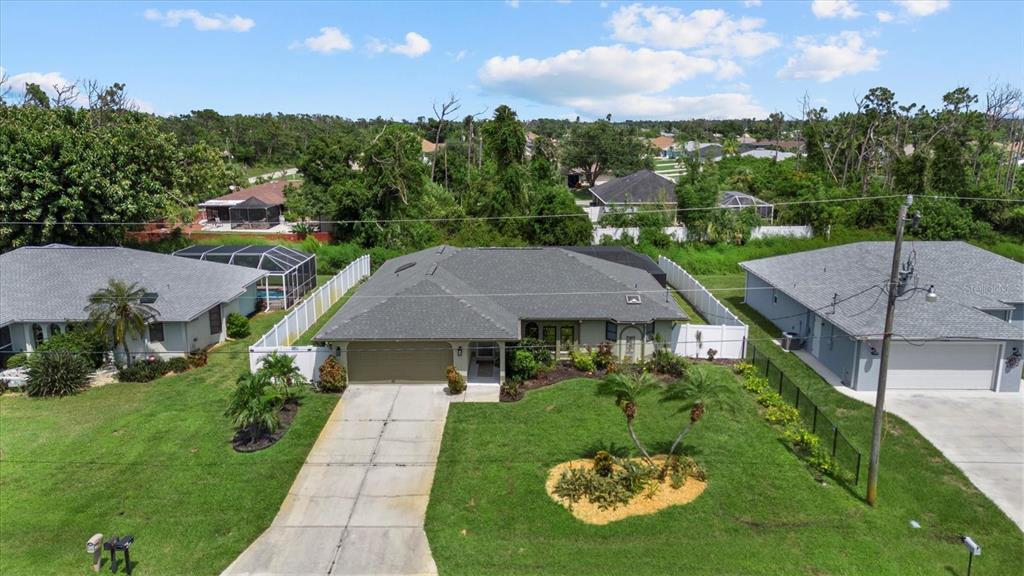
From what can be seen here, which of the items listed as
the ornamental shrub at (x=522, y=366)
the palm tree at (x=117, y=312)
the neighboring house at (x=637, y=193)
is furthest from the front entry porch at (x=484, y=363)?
the neighboring house at (x=637, y=193)

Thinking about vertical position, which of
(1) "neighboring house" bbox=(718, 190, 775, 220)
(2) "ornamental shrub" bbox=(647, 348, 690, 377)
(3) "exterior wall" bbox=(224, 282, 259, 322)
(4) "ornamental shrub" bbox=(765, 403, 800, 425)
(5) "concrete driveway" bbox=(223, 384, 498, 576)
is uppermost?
(1) "neighboring house" bbox=(718, 190, 775, 220)

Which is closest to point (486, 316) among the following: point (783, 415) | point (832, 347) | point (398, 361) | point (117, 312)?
point (398, 361)

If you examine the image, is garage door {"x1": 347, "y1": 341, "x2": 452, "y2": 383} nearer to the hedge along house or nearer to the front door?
the hedge along house

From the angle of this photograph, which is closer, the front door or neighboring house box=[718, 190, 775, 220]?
the front door

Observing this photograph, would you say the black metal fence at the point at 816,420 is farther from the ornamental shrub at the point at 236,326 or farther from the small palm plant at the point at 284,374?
the ornamental shrub at the point at 236,326

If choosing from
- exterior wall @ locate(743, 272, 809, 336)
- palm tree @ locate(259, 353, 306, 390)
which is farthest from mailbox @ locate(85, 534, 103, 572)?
exterior wall @ locate(743, 272, 809, 336)

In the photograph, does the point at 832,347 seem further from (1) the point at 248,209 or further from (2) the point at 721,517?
(1) the point at 248,209
